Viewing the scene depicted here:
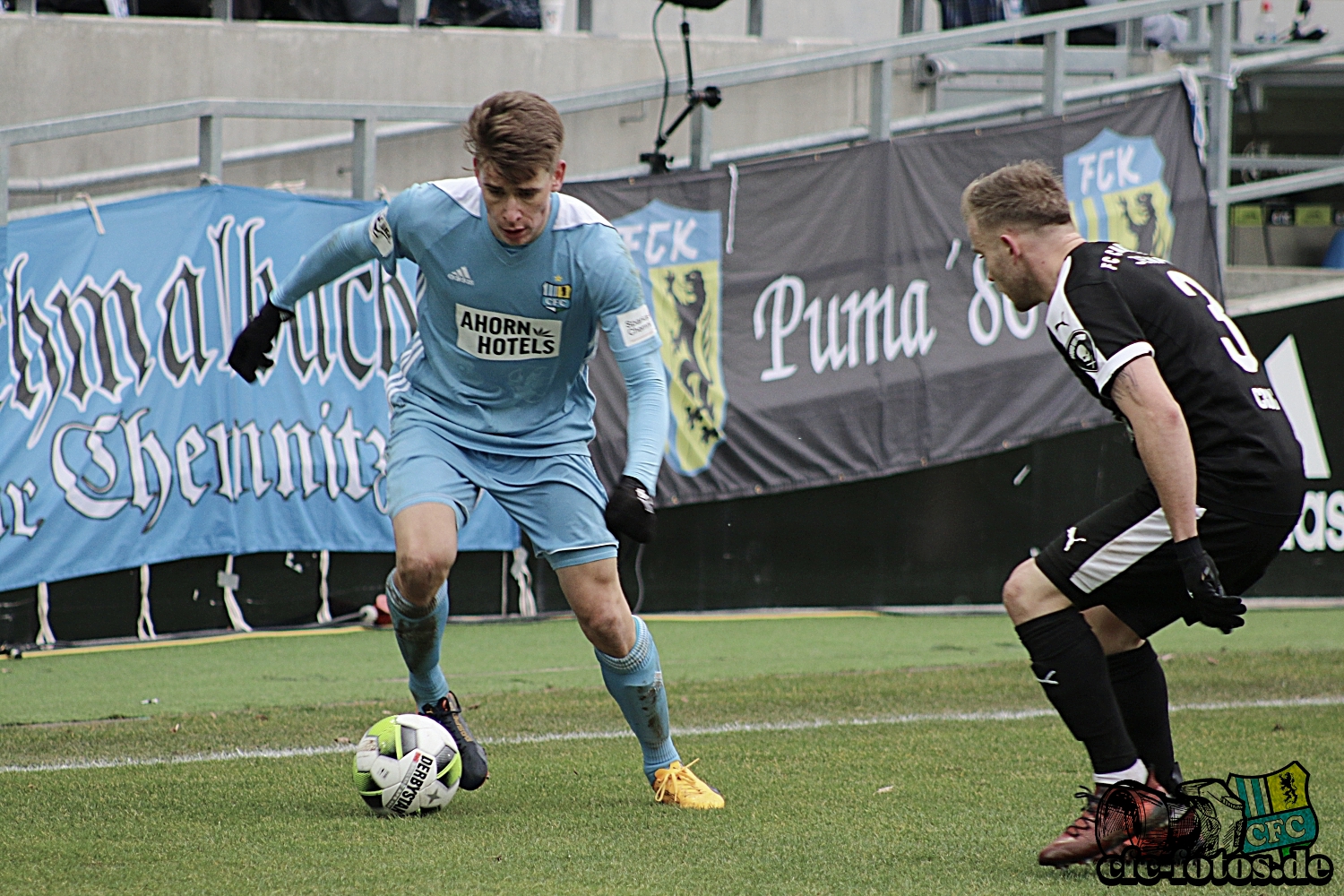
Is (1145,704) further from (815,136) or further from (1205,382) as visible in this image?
(815,136)

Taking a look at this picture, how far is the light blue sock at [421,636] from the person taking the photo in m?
4.86

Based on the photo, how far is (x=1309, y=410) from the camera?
10484mm

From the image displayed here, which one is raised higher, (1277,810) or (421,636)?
(421,636)

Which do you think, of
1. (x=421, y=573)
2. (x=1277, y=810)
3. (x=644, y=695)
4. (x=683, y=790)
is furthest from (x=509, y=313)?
(x=1277, y=810)

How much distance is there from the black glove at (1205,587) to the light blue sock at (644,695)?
5.41 ft

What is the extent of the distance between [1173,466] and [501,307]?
6.65ft

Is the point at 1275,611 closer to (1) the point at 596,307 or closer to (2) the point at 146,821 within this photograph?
(1) the point at 596,307

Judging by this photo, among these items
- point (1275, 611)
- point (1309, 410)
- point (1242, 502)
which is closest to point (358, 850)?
point (1242, 502)

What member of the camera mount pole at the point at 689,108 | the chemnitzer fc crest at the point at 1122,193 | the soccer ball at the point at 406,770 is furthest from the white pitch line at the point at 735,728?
the chemnitzer fc crest at the point at 1122,193

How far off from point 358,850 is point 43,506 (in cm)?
409

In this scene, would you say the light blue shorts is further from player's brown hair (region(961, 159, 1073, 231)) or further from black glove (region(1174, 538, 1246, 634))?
black glove (region(1174, 538, 1246, 634))

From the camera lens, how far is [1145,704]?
4.32 meters

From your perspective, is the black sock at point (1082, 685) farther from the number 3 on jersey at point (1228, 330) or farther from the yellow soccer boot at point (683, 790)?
the yellow soccer boot at point (683, 790)

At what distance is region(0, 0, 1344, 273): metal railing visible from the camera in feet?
27.3
